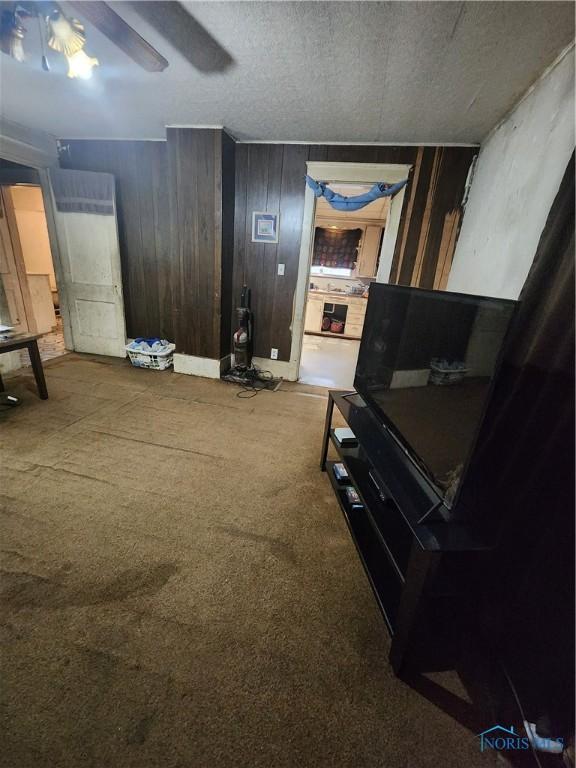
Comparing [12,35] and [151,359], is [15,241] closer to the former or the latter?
[151,359]

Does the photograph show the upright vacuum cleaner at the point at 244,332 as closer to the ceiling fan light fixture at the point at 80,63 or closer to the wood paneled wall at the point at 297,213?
the wood paneled wall at the point at 297,213

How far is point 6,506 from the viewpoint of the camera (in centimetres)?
156

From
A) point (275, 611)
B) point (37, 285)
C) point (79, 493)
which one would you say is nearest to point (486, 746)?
point (275, 611)

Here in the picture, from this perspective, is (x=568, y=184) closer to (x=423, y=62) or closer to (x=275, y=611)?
(x=423, y=62)

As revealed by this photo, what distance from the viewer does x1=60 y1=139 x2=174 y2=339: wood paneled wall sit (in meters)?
3.27

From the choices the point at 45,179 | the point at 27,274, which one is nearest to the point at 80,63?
the point at 45,179

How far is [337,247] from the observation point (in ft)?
21.0

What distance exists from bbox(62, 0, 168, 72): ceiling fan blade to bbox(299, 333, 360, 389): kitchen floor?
282cm

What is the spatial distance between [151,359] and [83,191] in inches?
80.9

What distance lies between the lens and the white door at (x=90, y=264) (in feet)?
11.1

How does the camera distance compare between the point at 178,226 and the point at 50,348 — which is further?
the point at 50,348

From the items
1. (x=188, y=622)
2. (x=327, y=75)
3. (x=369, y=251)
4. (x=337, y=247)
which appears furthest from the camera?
(x=337, y=247)

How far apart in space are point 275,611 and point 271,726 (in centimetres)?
32

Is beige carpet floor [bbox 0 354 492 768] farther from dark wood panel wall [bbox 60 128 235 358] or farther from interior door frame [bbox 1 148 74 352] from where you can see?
interior door frame [bbox 1 148 74 352]
